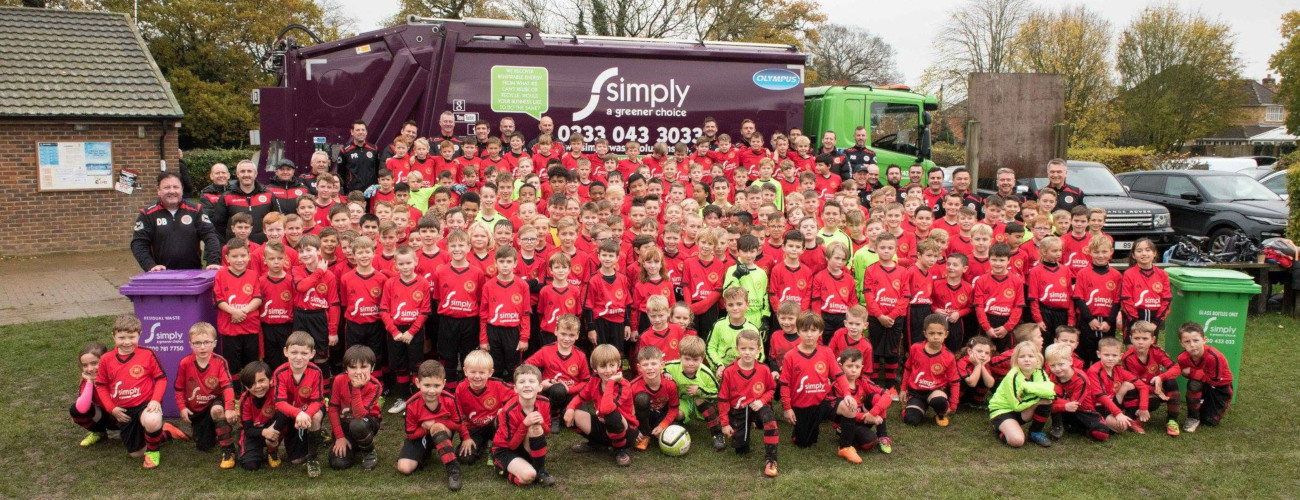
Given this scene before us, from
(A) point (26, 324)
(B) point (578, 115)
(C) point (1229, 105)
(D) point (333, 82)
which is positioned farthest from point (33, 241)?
(C) point (1229, 105)

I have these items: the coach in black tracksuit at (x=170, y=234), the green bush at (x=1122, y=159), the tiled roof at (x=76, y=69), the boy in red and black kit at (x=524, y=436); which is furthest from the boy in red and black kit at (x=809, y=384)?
the green bush at (x=1122, y=159)

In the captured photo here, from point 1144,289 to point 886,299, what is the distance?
214 centimetres

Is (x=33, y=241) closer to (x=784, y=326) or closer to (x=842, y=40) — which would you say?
(x=784, y=326)

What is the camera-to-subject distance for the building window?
7653 cm

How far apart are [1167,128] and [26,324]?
41.4 m

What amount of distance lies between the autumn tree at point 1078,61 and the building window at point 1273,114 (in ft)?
170

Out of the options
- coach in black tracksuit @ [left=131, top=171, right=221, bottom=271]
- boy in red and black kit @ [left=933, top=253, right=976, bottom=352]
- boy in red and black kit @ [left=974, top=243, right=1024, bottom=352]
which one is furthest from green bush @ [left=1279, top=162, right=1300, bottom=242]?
coach in black tracksuit @ [left=131, top=171, right=221, bottom=271]

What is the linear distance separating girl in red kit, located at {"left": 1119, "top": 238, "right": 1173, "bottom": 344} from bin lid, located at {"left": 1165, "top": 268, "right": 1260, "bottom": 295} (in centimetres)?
13

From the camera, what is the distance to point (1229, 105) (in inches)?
1485

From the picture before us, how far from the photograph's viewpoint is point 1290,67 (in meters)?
40.6

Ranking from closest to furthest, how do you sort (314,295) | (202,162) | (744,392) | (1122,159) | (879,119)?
(744,392) → (314,295) → (879,119) → (202,162) → (1122,159)

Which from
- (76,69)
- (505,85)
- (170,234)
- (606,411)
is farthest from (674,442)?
(76,69)

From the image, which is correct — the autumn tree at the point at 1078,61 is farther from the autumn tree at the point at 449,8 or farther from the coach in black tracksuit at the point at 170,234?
the coach in black tracksuit at the point at 170,234

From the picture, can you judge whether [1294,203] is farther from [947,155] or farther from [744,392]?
[947,155]
